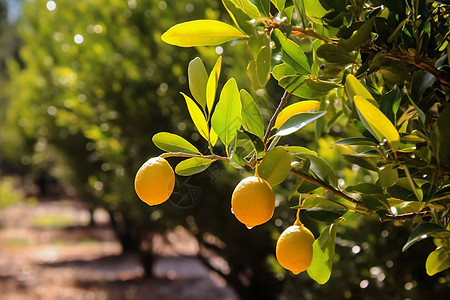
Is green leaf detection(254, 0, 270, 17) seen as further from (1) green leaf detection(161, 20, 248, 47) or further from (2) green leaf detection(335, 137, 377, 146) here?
(2) green leaf detection(335, 137, 377, 146)

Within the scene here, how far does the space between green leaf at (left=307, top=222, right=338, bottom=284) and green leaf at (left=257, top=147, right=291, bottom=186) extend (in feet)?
0.50

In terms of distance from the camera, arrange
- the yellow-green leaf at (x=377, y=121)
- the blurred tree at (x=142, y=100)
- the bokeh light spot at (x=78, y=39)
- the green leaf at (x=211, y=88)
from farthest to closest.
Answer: the bokeh light spot at (x=78, y=39) < the blurred tree at (x=142, y=100) < the green leaf at (x=211, y=88) < the yellow-green leaf at (x=377, y=121)

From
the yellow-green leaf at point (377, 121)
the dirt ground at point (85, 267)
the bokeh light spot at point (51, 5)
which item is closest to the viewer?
the yellow-green leaf at point (377, 121)

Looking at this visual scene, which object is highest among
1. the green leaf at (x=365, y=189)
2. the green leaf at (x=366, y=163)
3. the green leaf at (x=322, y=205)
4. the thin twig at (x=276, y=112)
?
the thin twig at (x=276, y=112)

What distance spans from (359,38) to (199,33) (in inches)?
8.2

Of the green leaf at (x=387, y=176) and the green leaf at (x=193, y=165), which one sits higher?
the green leaf at (x=193, y=165)

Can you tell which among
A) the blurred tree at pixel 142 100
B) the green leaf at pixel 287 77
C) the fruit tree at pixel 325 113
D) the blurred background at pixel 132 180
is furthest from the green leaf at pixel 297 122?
the blurred tree at pixel 142 100

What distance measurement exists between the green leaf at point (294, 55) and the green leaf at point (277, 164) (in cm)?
15

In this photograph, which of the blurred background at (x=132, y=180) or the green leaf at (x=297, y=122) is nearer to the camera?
the green leaf at (x=297, y=122)

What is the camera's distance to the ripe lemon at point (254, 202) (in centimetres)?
66

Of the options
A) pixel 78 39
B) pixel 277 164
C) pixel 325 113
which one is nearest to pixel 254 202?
pixel 277 164

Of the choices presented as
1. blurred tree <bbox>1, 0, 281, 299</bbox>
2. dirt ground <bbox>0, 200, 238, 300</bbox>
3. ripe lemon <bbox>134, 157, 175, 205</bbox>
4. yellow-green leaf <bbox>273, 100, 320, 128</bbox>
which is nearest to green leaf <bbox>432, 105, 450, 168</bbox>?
yellow-green leaf <bbox>273, 100, 320, 128</bbox>

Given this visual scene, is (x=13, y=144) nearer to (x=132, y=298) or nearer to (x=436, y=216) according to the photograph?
(x=132, y=298)

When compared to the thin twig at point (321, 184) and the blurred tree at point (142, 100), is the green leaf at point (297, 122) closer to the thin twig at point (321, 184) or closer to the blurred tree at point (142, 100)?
the thin twig at point (321, 184)
